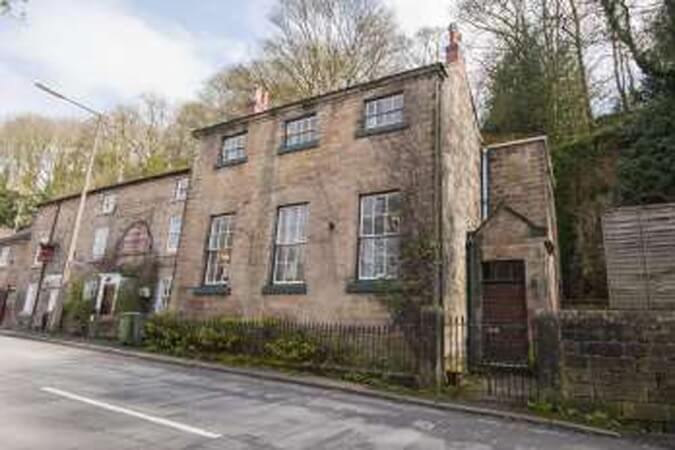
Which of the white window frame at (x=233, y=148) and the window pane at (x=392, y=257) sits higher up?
the white window frame at (x=233, y=148)

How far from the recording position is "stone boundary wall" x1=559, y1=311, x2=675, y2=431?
25.0 feet

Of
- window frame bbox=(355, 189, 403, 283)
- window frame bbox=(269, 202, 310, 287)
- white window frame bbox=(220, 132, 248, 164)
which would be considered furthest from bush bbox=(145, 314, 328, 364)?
white window frame bbox=(220, 132, 248, 164)

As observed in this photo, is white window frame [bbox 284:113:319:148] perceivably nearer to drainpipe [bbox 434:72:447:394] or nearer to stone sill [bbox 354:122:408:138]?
stone sill [bbox 354:122:408:138]

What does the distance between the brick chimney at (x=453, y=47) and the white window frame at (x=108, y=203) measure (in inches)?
737

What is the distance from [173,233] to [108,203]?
5933mm

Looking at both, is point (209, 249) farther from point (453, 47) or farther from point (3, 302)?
point (3, 302)

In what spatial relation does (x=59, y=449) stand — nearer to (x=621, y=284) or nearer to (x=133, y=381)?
(x=133, y=381)

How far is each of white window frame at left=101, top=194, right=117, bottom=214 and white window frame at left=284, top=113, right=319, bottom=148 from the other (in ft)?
46.1

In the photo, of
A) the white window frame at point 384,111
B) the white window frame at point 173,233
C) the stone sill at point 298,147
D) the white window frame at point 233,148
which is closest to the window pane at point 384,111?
the white window frame at point 384,111

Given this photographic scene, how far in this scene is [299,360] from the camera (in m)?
11.6

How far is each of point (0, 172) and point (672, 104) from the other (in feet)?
140

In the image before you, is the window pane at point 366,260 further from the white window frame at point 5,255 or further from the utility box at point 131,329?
the white window frame at point 5,255

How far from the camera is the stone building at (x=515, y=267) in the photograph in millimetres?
12359

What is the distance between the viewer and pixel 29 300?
91.9 ft
